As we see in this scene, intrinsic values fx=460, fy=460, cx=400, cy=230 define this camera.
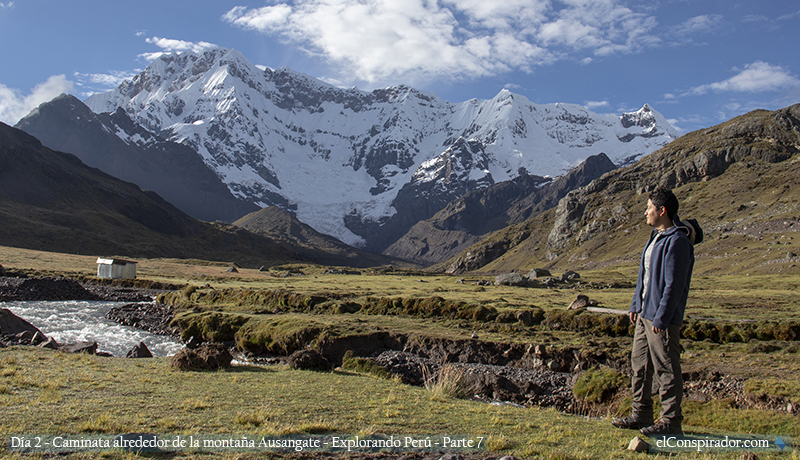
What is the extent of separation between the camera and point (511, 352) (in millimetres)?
24344

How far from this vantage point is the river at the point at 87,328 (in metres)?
28.9

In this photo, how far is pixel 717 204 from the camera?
429 feet

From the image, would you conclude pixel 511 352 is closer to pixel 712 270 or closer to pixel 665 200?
pixel 665 200

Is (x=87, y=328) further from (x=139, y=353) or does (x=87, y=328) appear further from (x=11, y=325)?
(x=139, y=353)

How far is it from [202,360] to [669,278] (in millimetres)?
14687

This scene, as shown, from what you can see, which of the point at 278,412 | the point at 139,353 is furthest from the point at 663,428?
the point at 139,353

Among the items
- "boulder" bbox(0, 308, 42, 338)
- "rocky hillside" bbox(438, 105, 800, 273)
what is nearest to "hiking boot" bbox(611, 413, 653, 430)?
"boulder" bbox(0, 308, 42, 338)

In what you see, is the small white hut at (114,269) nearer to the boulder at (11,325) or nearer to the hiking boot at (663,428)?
the boulder at (11,325)

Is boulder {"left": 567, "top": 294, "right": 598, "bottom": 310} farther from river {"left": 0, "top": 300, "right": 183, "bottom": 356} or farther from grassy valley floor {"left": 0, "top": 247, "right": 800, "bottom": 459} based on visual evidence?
river {"left": 0, "top": 300, "right": 183, "bottom": 356}

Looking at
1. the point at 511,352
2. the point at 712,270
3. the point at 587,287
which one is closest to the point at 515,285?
the point at 587,287

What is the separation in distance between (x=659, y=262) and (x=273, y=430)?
315 inches

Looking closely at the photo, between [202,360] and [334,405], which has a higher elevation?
[334,405]

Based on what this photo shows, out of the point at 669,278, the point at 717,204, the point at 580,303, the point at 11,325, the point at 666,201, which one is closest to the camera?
the point at 669,278

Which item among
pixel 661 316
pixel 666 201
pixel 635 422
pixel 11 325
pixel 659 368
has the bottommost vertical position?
pixel 11 325
